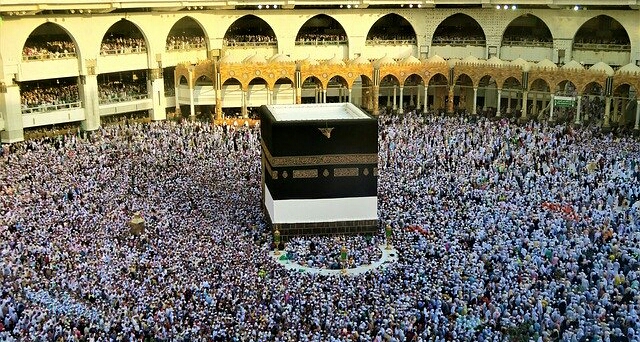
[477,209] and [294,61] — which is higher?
[294,61]

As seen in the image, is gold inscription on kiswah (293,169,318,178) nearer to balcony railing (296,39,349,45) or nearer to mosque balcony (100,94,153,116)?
mosque balcony (100,94,153,116)

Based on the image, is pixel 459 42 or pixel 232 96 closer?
pixel 232 96

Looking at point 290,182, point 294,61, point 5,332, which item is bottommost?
point 5,332

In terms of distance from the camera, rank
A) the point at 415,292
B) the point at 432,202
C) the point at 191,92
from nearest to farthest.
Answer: the point at 415,292, the point at 432,202, the point at 191,92

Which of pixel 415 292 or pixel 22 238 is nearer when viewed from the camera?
pixel 415 292

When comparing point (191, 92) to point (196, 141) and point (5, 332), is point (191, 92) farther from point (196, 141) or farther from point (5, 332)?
point (5, 332)

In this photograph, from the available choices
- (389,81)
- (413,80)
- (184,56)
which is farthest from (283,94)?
(413,80)

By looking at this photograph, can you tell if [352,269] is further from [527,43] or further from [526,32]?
[526,32]

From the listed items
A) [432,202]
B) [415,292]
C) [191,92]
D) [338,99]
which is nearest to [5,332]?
[415,292]
